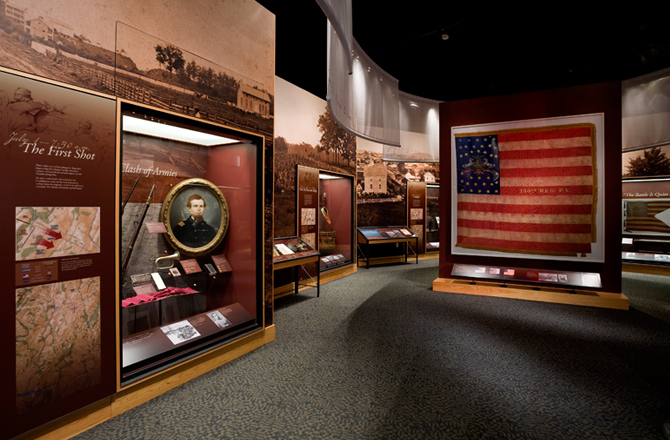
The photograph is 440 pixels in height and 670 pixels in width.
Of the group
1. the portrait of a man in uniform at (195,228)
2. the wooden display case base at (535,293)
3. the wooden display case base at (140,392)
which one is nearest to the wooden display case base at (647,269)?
the wooden display case base at (535,293)

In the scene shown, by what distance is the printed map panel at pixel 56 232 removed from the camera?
177cm

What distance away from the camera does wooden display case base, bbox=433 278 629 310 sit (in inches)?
189

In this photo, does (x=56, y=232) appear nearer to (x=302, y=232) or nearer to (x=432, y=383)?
(x=432, y=383)

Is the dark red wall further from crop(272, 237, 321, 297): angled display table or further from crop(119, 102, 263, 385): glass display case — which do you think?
crop(119, 102, 263, 385): glass display case

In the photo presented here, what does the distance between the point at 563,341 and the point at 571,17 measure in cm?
532

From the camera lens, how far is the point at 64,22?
1883 millimetres

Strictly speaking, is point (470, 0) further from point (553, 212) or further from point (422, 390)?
point (422, 390)

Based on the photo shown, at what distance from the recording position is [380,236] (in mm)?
8133

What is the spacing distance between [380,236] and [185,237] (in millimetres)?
5678

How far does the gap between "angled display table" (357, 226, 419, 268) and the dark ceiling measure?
356cm

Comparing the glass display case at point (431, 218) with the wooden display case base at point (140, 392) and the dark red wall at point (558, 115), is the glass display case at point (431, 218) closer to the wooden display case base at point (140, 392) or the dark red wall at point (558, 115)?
the dark red wall at point (558, 115)

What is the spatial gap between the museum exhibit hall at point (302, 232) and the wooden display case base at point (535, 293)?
4 cm

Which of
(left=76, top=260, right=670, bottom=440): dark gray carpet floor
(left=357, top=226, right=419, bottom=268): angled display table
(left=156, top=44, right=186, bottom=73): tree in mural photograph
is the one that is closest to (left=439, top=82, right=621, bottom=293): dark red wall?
(left=76, top=260, right=670, bottom=440): dark gray carpet floor

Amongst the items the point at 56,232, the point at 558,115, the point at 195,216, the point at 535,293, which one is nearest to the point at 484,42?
the point at 558,115
